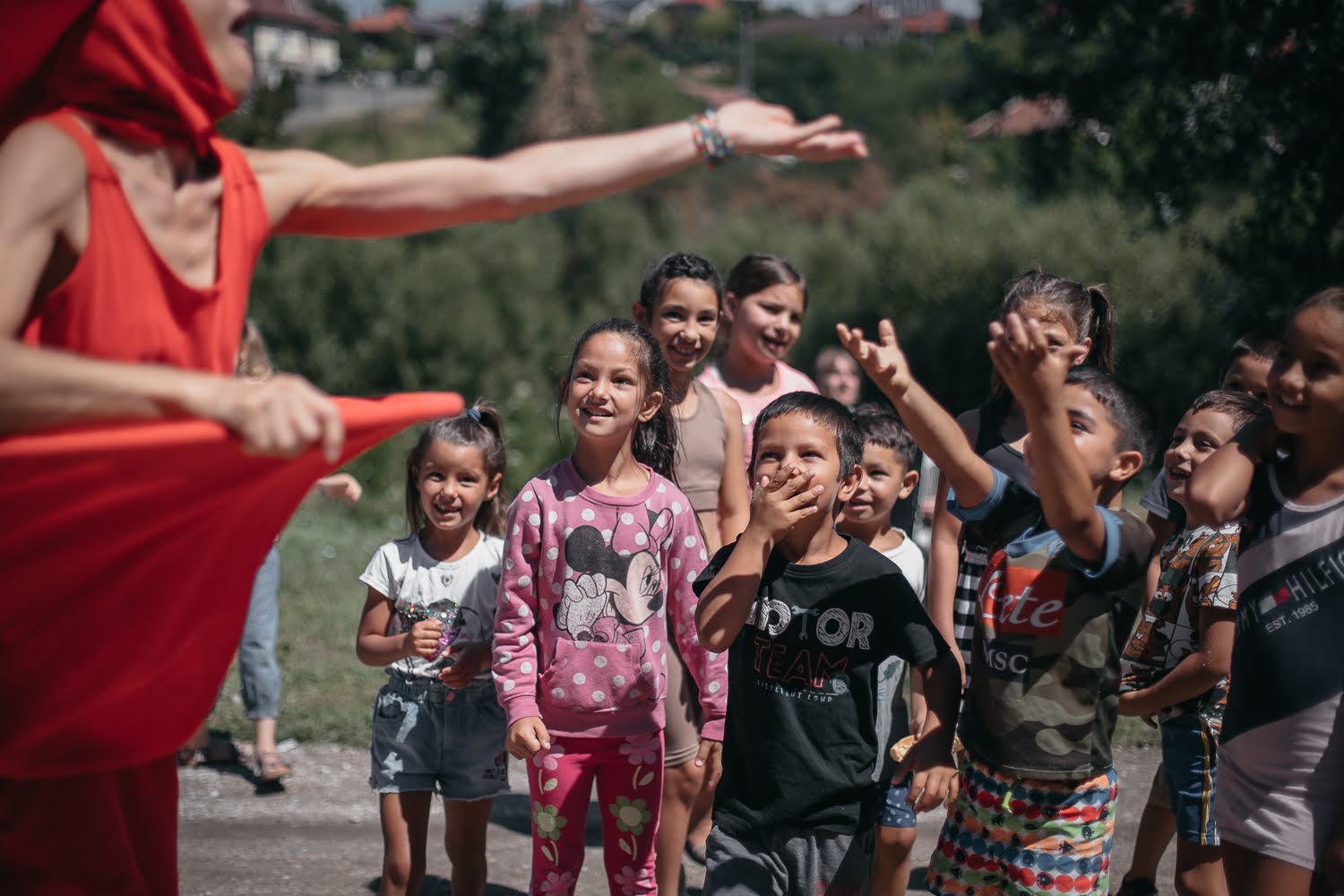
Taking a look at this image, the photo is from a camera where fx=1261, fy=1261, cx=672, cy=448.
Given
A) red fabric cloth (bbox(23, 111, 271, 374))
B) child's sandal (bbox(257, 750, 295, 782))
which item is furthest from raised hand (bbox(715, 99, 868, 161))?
child's sandal (bbox(257, 750, 295, 782))

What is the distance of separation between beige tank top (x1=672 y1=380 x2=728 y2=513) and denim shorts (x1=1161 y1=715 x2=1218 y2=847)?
1.67 meters

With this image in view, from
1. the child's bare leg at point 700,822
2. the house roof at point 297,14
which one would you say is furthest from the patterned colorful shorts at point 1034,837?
the house roof at point 297,14

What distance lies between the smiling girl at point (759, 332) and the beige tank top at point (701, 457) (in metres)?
0.40

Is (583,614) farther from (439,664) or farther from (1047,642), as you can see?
(1047,642)

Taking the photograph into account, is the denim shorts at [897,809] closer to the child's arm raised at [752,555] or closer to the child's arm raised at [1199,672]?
the child's arm raised at [1199,672]

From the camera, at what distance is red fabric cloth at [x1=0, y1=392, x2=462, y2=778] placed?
179cm

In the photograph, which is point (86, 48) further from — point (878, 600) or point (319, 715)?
point (319, 715)

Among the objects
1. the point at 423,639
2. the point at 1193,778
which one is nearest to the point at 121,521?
the point at 423,639

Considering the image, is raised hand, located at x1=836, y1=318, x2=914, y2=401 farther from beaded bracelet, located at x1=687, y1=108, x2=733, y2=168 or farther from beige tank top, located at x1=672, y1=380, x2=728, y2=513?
beige tank top, located at x1=672, y1=380, x2=728, y2=513

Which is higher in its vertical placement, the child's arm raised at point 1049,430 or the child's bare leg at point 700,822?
the child's arm raised at point 1049,430

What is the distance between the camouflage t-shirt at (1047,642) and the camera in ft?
9.85

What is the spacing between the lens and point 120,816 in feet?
7.07

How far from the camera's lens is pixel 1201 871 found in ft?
12.1

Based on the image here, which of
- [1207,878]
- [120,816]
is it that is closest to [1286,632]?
[1207,878]
